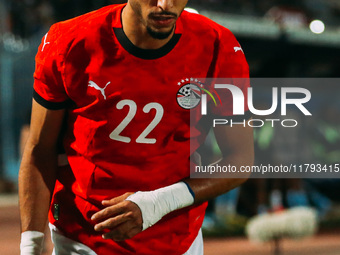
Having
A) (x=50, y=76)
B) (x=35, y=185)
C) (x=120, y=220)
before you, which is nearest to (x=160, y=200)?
(x=120, y=220)

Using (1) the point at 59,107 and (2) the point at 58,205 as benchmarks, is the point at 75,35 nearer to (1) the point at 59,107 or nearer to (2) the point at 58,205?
(1) the point at 59,107

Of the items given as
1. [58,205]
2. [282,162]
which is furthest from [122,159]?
[282,162]

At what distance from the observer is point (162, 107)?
255 cm

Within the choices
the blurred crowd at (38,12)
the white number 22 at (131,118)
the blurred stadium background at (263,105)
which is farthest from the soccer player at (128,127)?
the blurred crowd at (38,12)

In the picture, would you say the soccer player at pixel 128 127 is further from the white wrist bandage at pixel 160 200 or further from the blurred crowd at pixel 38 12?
the blurred crowd at pixel 38 12

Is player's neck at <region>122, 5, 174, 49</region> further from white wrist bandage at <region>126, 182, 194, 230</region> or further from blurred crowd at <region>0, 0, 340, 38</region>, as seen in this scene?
blurred crowd at <region>0, 0, 340, 38</region>

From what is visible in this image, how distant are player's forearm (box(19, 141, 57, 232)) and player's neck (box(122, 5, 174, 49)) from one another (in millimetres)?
596

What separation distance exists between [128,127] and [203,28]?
0.53 m

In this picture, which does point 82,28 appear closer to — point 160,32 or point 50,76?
point 50,76

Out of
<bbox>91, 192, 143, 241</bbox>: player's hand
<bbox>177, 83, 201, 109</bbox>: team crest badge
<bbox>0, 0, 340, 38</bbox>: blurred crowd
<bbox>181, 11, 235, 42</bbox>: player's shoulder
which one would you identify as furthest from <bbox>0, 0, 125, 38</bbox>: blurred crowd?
<bbox>91, 192, 143, 241</bbox>: player's hand

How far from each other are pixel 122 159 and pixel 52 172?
1.22 feet

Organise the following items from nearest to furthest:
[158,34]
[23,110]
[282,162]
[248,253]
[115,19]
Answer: [158,34], [115,19], [248,253], [282,162], [23,110]

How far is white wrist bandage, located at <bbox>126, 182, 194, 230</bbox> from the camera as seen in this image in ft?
8.02

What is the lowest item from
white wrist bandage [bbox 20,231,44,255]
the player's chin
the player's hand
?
white wrist bandage [bbox 20,231,44,255]
